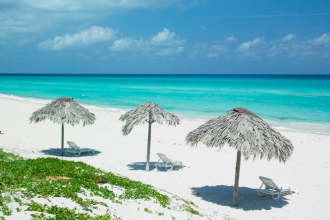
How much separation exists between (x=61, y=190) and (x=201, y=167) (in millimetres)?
5843


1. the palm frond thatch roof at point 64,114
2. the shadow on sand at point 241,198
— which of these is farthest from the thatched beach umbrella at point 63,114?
the shadow on sand at point 241,198

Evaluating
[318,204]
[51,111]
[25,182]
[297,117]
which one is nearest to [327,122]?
[297,117]

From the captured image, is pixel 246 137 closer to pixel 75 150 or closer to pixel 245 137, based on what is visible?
pixel 245 137

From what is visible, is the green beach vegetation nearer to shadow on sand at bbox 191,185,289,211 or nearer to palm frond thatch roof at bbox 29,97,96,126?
shadow on sand at bbox 191,185,289,211

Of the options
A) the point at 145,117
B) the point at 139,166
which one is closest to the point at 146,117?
the point at 145,117

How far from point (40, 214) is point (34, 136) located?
32.7ft

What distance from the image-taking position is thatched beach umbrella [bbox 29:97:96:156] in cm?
1017

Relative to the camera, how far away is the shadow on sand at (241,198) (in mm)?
7210

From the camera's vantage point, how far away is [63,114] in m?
10.2

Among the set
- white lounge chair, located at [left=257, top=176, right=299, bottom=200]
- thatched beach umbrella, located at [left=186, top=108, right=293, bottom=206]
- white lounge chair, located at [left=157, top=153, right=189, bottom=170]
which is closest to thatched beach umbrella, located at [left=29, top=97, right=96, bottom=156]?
white lounge chair, located at [left=157, top=153, right=189, bottom=170]

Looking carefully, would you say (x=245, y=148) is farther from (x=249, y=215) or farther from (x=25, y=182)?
(x=25, y=182)

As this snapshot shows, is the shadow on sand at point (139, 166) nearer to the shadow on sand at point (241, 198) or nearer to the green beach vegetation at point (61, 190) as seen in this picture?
the shadow on sand at point (241, 198)

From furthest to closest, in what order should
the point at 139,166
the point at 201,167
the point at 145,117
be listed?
the point at 201,167
the point at 139,166
the point at 145,117

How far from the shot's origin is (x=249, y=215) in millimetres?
6570
